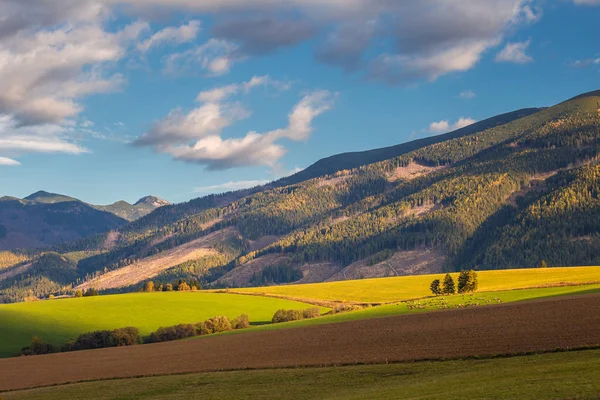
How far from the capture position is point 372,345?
8025 cm

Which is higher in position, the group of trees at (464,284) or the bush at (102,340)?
the bush at (102,340)

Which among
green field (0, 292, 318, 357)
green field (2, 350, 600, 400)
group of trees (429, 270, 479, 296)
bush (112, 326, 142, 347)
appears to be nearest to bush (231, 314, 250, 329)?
green field (0, 292, 318, 357)

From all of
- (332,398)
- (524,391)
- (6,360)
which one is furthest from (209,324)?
(524,391)

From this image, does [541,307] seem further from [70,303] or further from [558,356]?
[70,303]

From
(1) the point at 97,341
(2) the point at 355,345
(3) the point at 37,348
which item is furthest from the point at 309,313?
(2) the point at 355,345

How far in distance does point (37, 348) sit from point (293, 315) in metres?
54.9

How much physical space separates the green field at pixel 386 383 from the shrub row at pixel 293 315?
7148 centimetres

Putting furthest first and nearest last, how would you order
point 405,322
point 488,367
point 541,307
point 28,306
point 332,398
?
point 28,306 → point 405,322 → point 541,307 → point 488,367 → point 332,398

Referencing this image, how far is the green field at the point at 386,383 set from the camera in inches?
1658

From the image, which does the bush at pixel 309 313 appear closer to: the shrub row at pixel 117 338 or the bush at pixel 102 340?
the shrub row at pixel 117 338

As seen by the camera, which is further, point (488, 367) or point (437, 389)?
point (488, 367)

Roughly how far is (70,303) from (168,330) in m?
60.4

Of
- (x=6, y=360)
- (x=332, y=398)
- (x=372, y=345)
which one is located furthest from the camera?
(x=6, y=360)

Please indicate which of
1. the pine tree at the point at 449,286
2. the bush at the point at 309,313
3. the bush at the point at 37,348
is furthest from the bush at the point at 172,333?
the pine tree at the point at 449,286
